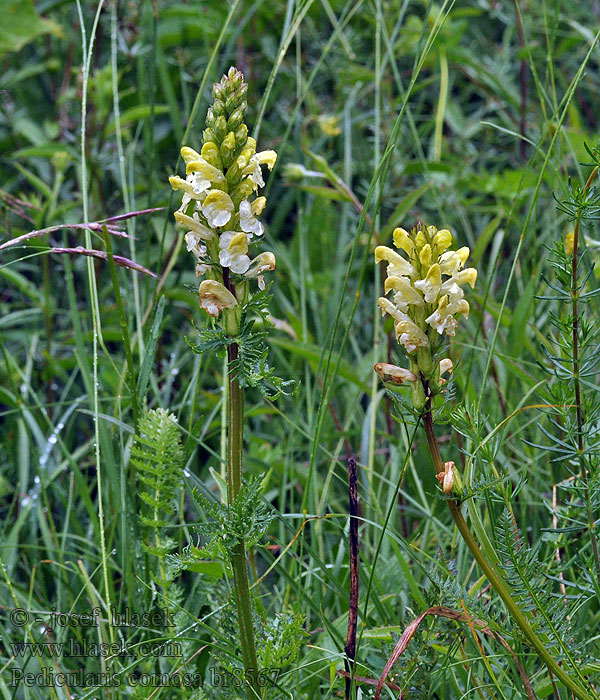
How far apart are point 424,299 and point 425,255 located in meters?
0.05

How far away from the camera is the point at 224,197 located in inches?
34.5

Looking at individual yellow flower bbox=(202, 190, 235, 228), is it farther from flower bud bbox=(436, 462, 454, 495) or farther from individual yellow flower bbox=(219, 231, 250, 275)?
flower bud bbox=(436, 462, 454, 495)

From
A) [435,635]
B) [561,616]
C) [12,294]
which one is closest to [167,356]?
[12,294]

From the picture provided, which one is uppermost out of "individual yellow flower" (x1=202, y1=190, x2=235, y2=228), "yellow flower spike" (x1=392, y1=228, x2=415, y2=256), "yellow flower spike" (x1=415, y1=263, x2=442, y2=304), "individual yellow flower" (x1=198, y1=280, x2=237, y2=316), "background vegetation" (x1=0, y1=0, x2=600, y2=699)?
"individual yellow flower" (x1=202, y1=190, x2=235, y2=228)

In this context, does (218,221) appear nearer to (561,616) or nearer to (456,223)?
(561,616)

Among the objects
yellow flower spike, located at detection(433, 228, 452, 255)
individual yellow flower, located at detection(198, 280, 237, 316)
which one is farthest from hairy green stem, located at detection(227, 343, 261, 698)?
yellow flower spike, located at detection(433, 228, 452, 255)

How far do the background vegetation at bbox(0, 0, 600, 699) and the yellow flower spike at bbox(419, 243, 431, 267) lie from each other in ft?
0.47

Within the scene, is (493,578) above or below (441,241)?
below

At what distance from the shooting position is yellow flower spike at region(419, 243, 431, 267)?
880 mm

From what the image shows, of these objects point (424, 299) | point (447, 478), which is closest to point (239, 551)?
point (447, 478)

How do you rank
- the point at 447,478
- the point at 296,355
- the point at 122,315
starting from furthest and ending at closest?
the point at 296,355
the point at 122,315
the point at 447,478

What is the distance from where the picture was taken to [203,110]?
2334mm

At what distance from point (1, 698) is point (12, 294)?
159 cm

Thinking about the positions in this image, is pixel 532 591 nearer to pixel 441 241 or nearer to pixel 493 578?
pixel 493 578
